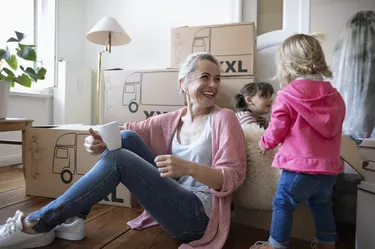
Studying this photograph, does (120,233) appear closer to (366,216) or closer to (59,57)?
(366,216)

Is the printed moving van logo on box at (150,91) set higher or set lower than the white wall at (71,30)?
lower

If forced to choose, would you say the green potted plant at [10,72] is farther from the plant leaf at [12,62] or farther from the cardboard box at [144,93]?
the cardboard box at [144,93]

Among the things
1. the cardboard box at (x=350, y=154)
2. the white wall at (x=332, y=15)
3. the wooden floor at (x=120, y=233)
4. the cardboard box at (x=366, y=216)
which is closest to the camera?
the cardboard box at (x=366, y=216)

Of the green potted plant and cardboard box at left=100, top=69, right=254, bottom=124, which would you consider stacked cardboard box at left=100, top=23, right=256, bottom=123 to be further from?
the green potted plant

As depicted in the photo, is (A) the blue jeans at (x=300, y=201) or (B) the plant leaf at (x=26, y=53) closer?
(A) the blue jeans at (x=300, y=201)

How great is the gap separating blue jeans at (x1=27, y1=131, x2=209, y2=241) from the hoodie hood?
0.44m

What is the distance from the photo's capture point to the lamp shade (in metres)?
2.16

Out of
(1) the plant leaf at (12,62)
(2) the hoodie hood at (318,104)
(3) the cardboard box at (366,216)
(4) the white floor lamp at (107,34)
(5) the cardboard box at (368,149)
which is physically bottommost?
(3) the cardboard box at (366,216)

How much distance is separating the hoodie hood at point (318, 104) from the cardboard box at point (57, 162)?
899 millimetres

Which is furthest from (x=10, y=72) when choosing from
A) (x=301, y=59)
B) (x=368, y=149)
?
(x=368, y=149)

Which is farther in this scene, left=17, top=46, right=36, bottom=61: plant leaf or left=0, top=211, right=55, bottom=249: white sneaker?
left=17, top=46, right=36, bottom=61: plant leaf

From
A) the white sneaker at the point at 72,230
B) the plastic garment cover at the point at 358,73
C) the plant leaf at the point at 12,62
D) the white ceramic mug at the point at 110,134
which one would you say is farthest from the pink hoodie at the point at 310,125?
the plant leaf at the point at 12,62

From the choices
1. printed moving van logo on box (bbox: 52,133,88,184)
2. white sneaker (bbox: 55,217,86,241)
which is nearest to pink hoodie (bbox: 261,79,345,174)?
white sneaker (bbox: 55,217,86,241)

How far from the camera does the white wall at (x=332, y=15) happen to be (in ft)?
5.92
